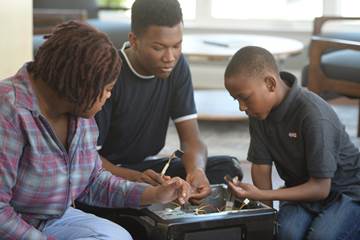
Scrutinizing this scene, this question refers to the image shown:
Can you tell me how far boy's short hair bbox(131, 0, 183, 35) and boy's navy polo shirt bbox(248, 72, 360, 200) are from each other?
0.37 metres

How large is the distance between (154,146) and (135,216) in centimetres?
42

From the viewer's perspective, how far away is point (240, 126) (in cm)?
405

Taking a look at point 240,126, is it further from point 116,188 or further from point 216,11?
point 116,188

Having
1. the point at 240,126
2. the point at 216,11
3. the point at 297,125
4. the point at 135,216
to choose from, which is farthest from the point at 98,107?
the point at 216,11

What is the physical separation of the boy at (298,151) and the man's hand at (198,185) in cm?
9

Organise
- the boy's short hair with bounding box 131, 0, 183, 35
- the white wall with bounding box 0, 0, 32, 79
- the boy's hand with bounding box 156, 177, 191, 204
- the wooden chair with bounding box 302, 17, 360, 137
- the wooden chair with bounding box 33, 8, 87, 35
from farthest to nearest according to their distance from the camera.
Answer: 1. the wooden chair with bounding box 33, 8, 87, 35
2. the wooden chair with bounding box 302, 17, 360, 137
3. the white wall with bounding box 0, 0, 32, 79
4. the boy's short hair with bounding box 131, 0, 183, 35
5. the boy's hand with bounding box 156, 177, 191, 204

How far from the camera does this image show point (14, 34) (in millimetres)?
2387

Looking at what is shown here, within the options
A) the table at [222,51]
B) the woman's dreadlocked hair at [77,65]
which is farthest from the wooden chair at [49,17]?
the woman's dreadlocked hair at [77,65]

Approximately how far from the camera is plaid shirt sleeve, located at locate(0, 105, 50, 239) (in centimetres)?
151

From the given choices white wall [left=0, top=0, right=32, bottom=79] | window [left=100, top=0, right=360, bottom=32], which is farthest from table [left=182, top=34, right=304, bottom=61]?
white wall [left=0, top=0, right=32, bottom=79]

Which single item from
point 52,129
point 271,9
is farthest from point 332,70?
point 52,129

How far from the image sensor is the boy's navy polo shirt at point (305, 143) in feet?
6.54

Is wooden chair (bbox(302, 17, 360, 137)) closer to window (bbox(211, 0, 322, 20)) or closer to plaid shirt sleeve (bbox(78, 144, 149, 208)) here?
window (bbox(211, 0, 322, 20))

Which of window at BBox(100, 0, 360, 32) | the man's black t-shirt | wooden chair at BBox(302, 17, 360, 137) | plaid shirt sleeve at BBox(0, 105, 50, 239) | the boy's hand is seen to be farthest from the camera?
window at BBox(100, 0, 360, 32)
